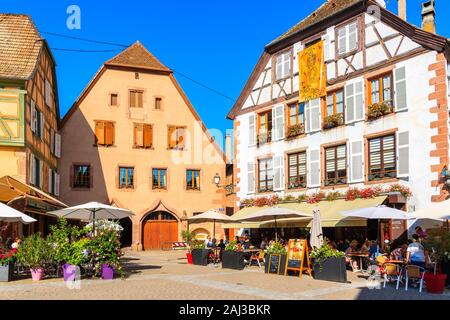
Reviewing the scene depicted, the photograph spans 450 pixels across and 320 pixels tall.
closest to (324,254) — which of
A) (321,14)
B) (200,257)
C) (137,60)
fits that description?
(200,257)

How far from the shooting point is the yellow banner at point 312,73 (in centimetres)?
2184

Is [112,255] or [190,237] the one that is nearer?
[112,255]

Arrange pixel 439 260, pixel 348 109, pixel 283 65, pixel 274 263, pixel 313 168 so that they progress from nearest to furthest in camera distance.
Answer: pixel 439 260 → pixel 274 263 → pixel 348 109 → pixel 313 168 → pixel 283 65

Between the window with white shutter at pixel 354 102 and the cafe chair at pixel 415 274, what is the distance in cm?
852

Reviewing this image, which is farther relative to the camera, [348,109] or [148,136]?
[148,136]

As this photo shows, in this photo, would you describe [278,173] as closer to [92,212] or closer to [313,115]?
[313,115]

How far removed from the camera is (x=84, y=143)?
3019 cm

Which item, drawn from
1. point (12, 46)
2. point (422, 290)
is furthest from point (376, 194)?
point (12, 46)

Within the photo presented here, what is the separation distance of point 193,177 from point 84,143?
6649mm

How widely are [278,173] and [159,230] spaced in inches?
404

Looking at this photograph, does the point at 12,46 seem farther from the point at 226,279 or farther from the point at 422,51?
the point at 422,51

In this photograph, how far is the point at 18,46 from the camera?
21.7 m

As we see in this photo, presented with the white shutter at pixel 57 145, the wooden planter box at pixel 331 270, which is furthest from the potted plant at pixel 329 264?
the white shutter at pixel 57 145

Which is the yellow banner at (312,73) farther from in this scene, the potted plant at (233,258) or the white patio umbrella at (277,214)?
the potted plant at (233,258)
